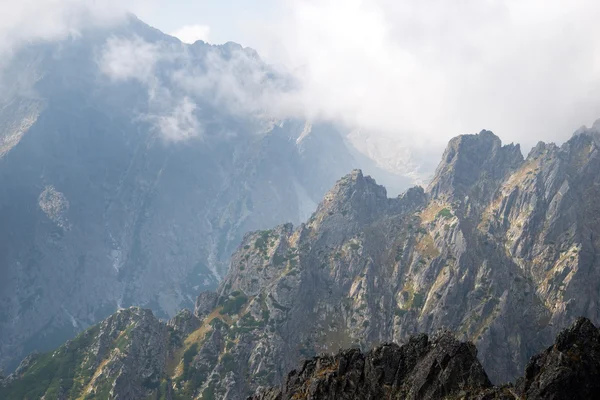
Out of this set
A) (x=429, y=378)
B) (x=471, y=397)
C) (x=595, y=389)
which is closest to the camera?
(x=595, y=389)

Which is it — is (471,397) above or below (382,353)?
below

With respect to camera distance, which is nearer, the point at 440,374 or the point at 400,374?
the point at 440,374

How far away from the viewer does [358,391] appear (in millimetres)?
87688

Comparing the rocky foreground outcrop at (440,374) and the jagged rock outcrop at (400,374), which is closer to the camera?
the rocky foreground outcrop at (440,374)

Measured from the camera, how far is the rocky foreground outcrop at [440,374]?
62.2m

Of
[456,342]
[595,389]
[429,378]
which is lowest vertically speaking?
[595,389]

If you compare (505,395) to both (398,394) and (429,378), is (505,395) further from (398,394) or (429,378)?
(398,394)

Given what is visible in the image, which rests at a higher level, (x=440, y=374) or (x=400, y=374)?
(x=400, y=374)

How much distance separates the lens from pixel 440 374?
78.4m

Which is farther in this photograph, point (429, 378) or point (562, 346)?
point (429, 378)

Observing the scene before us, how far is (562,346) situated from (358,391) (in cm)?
3776

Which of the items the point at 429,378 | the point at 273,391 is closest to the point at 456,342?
the point at 429,378

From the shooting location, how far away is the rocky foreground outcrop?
62.2 meters

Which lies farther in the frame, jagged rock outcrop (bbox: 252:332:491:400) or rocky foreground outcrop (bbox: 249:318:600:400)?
jagged rock outcrop (bbox: 252:332:491:400)
